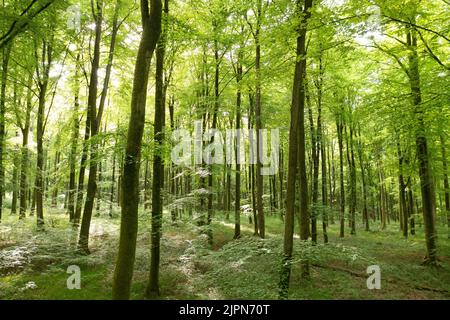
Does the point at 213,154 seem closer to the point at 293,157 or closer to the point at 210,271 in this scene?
the point at 210,271

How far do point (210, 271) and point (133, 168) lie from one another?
6.06m

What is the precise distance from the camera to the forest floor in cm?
852

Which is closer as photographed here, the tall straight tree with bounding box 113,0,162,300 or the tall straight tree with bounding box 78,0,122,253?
the tall straight tree with bounding box 113,0,162,300

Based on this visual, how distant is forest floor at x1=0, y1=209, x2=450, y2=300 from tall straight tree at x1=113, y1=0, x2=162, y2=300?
3189 millimetres

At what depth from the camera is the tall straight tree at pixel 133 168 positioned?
594 cm

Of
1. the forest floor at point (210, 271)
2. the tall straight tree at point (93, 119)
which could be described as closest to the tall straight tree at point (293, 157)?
the forest floor at point (210, 271)

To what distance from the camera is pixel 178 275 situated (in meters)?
10.7

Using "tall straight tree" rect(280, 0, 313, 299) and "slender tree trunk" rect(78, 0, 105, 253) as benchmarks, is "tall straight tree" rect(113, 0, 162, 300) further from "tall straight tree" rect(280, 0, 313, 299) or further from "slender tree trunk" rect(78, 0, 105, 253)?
"slender tree trunk" rect(78, 0, 105, 253)

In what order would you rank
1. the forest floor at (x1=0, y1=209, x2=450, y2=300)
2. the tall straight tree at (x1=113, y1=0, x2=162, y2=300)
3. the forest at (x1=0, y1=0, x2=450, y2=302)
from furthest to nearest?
the forest floor at (x1=0, y1=209, x2=450, y2=300) < the forest at (x1=0, y1=0, x2=450, y2=302) < the tall straight tree at (x1=113, y1=0, x2=162, y2=300)

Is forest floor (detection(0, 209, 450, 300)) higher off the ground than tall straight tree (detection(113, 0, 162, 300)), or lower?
lower

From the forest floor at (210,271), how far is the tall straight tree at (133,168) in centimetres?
319

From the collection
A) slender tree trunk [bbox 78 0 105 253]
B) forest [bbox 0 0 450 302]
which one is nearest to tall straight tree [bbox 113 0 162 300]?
forest [bbox 0 0 450 302]

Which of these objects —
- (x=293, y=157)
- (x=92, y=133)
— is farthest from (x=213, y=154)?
(x=293, y=157)
